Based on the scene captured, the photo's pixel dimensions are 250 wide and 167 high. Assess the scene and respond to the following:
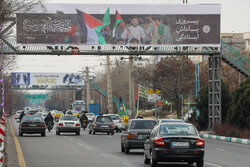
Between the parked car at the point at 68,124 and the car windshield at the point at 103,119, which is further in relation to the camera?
the car windshield at the point at 103,119

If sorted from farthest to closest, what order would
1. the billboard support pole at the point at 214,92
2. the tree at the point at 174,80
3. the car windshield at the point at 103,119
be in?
the tree at the point at 174,80
the billboard support pole at the point at 214,92
the car windshield at the point at 103,119

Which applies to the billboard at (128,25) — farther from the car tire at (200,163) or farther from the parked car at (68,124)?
the car tire at (200,163)

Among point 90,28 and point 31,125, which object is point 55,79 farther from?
point 31,125

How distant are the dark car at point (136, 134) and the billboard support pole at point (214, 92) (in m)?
20.8

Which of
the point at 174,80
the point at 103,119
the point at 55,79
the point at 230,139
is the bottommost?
the point at 230,139

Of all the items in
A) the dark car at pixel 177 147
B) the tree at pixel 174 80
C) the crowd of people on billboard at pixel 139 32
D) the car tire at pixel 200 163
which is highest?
the crowd of people on billboard at pixel 139 32

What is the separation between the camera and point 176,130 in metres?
17.5

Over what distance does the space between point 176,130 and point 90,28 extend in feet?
91.3

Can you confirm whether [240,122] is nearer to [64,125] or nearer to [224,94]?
[224,94]

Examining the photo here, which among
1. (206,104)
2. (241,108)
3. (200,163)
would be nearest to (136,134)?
(200,163)

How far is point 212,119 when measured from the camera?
151 ft

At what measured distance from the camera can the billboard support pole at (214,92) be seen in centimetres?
4544

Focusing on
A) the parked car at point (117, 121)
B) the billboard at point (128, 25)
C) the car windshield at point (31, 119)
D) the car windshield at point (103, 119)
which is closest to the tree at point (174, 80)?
the parked car at point (117, 121)

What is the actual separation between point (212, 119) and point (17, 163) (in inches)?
1125
